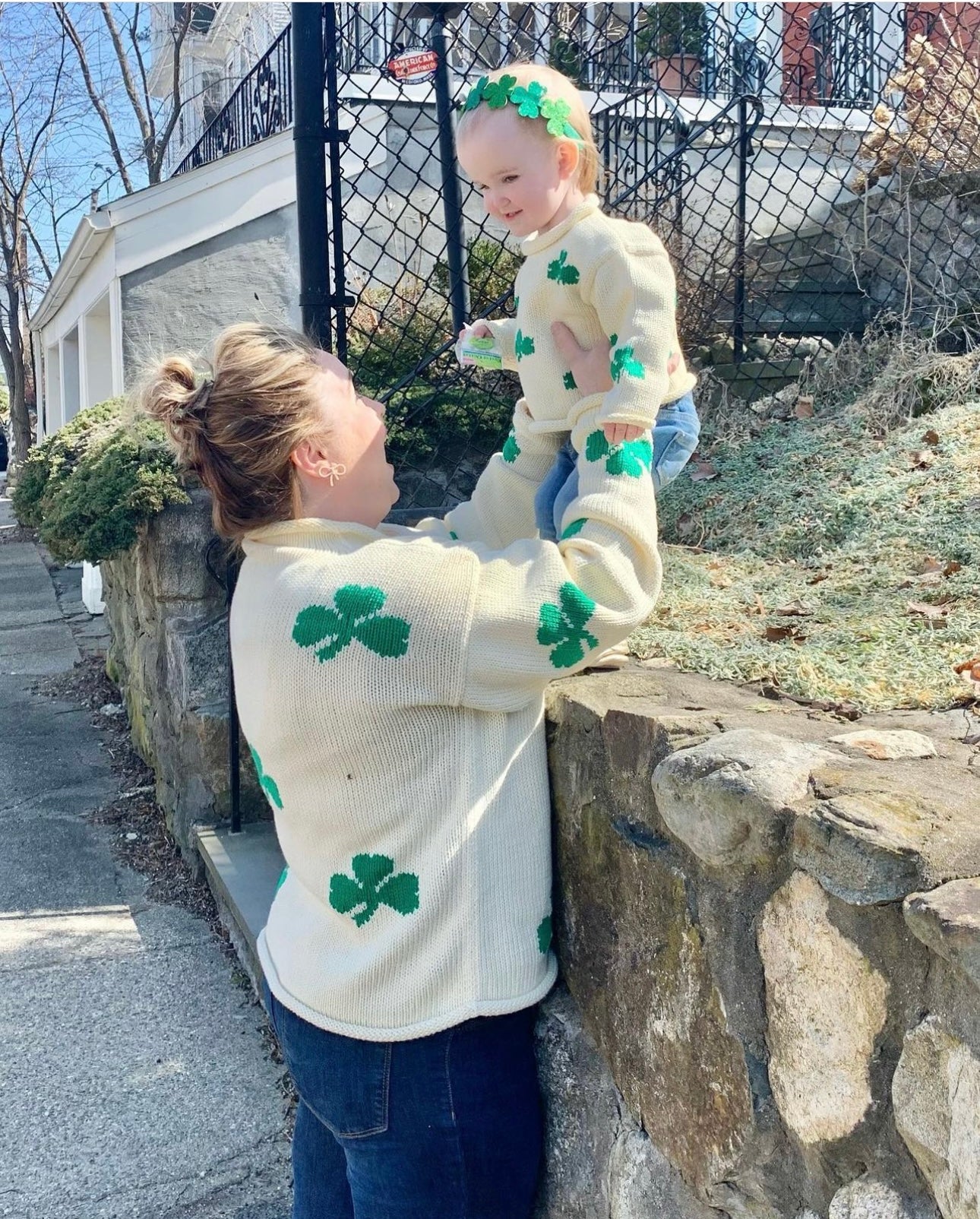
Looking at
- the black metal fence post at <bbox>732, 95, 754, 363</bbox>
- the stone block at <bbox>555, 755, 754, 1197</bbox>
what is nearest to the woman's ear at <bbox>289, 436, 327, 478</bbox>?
the stone block at <bbox>555, 755, 754, 1197</bbox>

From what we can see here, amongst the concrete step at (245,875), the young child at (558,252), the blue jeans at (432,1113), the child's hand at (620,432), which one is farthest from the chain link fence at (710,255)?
the blue jeans at (432,1113)

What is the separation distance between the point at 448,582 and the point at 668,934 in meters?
0.54

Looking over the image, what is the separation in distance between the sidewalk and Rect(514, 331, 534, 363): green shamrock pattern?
1.85m

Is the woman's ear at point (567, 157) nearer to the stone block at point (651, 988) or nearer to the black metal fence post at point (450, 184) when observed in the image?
the stone block at point (651, 988)

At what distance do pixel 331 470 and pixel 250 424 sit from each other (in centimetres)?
14

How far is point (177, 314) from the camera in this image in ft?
24.2

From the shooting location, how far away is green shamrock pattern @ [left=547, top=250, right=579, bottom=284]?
1.98 m

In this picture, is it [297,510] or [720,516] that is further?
[720,516]

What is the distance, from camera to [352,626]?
5.02 ft

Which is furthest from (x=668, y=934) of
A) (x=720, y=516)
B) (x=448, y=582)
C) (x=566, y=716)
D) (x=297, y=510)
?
(x=720, y=516)

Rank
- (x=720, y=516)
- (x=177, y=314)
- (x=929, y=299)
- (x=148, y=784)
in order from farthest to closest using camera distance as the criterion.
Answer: (x=177, y=314), (x=148, y=784), (x=929, y=299), (x=720, y=516)

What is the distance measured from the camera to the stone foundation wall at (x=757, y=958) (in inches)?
42.0

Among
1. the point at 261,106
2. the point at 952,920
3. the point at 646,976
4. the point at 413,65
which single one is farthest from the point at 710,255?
the point at 261,106

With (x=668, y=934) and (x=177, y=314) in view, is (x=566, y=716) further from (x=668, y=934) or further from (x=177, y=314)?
(x=177, y=314)
